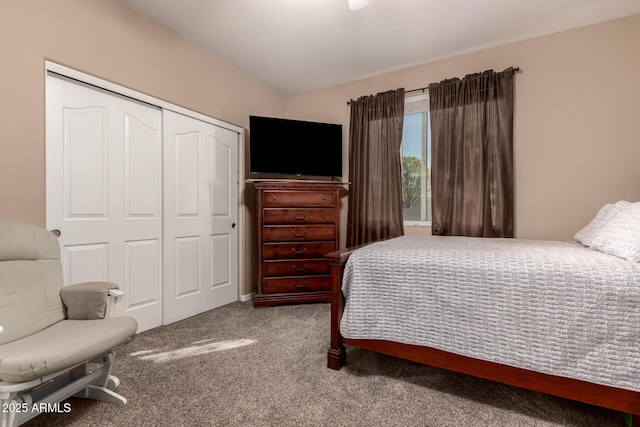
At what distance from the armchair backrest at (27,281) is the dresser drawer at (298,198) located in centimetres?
178

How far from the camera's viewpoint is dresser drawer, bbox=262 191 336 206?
10.5ft

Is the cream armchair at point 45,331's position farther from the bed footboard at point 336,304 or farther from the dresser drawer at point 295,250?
the dresser drawer at point 295,250

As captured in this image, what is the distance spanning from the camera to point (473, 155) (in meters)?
2.97

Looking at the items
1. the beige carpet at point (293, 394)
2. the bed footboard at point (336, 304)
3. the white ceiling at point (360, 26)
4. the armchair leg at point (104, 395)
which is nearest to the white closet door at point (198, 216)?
the beige carpet at point (293, 394)

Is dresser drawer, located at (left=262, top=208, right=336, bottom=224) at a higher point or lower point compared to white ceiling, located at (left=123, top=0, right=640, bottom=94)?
lower

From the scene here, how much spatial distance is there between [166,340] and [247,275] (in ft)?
4.22

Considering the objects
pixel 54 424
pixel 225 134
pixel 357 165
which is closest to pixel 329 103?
pixel 357 165

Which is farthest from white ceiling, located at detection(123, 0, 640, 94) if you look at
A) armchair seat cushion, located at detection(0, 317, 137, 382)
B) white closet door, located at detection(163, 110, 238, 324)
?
armchair seat cushion, located at detection(0, 317, 137, 382)

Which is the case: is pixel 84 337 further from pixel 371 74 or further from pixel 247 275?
pixel 371 74

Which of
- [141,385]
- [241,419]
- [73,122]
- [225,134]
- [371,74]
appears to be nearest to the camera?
[241,419]

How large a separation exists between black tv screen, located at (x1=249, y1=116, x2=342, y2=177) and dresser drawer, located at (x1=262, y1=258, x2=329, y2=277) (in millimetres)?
993

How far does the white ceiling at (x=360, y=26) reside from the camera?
2.35 m

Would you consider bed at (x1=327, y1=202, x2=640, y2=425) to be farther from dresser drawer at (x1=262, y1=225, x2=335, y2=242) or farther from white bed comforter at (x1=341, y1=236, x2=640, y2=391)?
dresser drawer at (x1=262, y1=225, x2=335, y2=242)

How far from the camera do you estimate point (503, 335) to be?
57.4 inches
